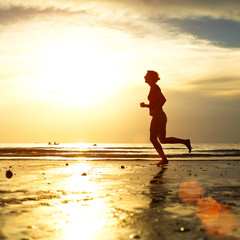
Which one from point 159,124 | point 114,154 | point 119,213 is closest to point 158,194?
point 119,213

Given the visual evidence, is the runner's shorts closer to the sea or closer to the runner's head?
the runner's head

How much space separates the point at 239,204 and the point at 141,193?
189 cm

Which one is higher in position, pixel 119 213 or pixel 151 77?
pixel 151 77

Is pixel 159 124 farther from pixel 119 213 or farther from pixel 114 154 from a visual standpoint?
pixel 114 154

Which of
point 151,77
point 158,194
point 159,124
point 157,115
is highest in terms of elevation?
point 151,77

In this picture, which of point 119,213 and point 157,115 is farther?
point 157,115

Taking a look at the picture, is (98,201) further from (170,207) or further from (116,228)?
(116,228)

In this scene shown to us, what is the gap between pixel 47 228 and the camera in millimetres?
3834

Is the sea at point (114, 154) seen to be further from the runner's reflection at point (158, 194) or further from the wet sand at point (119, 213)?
the wet sand at point (119, 213)

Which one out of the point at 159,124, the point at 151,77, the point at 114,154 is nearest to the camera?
the point at 159,124

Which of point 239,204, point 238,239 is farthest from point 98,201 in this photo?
point 238,239

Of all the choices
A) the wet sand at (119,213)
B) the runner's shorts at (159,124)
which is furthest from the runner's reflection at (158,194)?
the runner's shorts at (159,124)

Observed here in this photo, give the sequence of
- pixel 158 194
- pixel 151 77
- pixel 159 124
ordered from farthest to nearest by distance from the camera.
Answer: pixel 151 77
pixel 159 124
pixel 158 194

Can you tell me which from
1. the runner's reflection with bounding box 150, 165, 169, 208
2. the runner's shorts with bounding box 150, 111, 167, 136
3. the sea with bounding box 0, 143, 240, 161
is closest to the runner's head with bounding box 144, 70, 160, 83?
the runner's shorts with bounding box 150, 111, 167, 136
